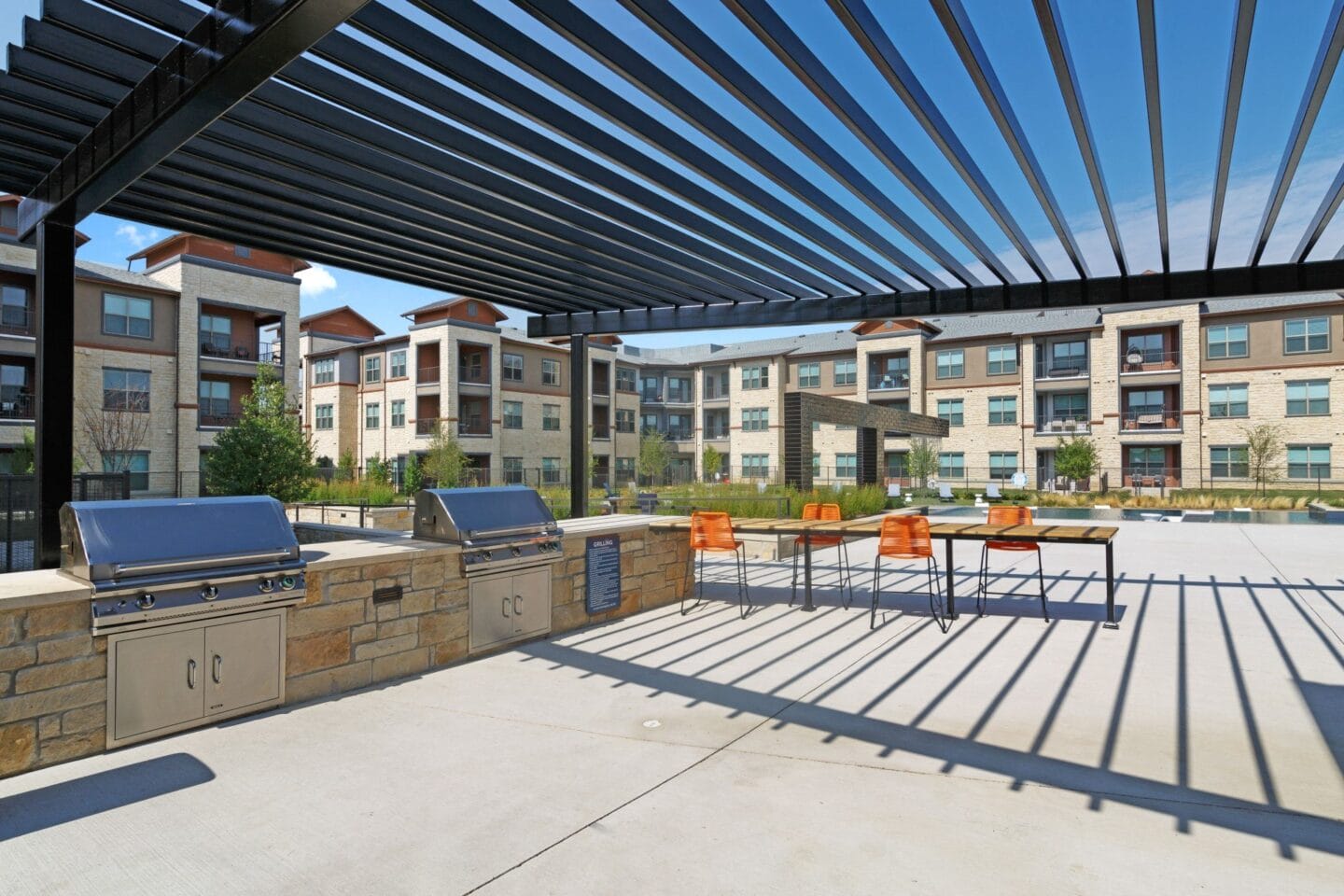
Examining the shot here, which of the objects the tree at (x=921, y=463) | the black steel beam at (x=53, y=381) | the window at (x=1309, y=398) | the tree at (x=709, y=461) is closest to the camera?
the black steel beam at (x=53, y=381)

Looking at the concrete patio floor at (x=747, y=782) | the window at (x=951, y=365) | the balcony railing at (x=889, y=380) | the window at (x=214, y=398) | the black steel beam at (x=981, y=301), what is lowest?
the concrete patio floor at (x=747, y=782)

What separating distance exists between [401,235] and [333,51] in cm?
273

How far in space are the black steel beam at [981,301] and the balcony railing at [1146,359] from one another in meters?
33.2

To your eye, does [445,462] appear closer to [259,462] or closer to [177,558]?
[259,462]

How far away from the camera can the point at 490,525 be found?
6.27 metres

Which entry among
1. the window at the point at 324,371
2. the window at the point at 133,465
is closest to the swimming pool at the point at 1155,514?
the window at the point at 133,465

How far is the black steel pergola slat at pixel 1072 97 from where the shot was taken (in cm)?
343

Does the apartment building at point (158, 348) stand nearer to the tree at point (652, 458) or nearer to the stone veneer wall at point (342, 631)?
the tree at point (652, 458)

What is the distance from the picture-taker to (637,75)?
3906mm

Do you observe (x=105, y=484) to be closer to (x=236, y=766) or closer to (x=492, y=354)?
(x=236, y=766)

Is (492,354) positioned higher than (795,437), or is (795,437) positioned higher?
(492,354)

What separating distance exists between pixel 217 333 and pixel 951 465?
A: 3498cm

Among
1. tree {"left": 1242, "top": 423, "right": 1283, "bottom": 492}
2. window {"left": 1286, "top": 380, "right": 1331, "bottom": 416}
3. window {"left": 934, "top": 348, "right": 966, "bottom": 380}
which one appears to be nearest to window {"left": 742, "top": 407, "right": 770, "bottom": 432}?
window {"left": 934, "top": 348, "right": 966, "bottom": 380}

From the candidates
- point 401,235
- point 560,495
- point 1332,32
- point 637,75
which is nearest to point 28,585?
point 401,235
